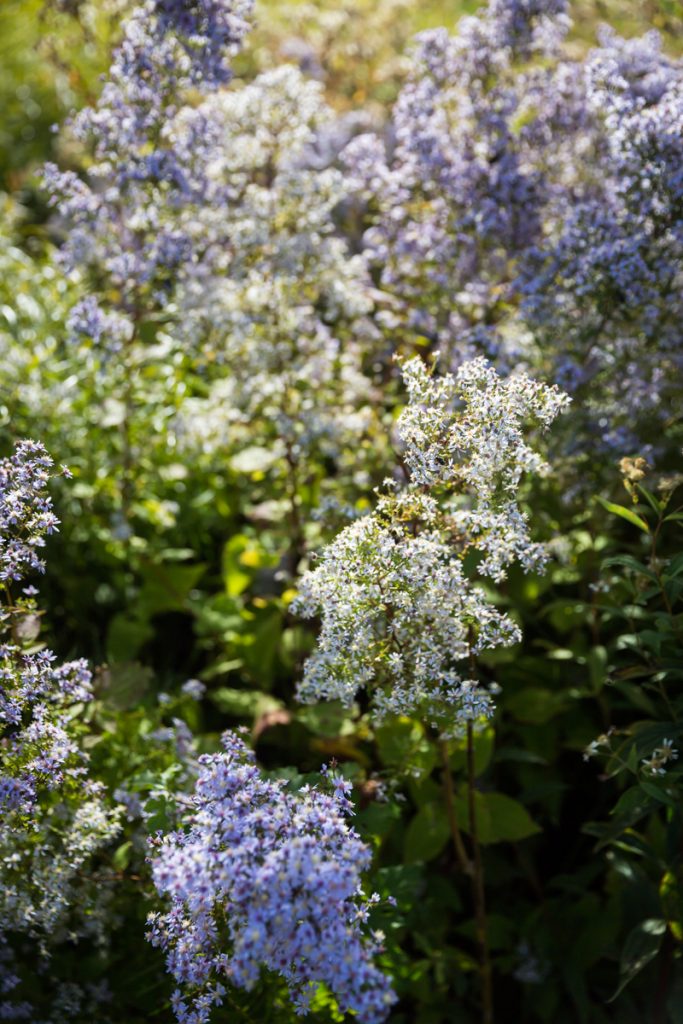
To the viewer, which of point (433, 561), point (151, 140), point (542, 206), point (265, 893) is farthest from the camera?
point (542, 206)

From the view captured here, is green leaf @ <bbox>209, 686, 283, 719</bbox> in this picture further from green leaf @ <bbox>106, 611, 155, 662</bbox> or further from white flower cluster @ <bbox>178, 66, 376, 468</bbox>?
white flower cluster @ <bbox>178, 66, 376, 468</bbox>

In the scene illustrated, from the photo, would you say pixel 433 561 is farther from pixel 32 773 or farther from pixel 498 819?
pixel 498 819

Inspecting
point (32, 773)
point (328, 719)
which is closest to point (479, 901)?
point (328, 719)

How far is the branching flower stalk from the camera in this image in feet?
6.23

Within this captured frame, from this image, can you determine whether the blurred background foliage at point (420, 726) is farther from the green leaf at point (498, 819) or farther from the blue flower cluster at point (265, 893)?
the blue flower cluster at point (265, 893)

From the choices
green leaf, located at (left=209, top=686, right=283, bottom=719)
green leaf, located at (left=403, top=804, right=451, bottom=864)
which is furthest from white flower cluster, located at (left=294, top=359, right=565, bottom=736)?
green leaf, located at (left=209, top=686, right=283, bottom=719)

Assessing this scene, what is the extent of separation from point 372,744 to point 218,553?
1.26 metres

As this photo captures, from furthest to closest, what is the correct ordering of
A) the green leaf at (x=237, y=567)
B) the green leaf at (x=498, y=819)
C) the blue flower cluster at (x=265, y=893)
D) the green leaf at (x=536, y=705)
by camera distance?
the green leaf at (x=237, y=567) → the green leaf at (x=536, y=705) → the green leaf at (x=498, y=819) → the blue flower cluster at (x=265, y=893)

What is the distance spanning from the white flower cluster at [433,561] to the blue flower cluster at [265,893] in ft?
1.02

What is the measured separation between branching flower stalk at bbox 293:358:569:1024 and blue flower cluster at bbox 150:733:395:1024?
1.02ft

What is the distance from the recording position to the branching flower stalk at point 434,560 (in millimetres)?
1900

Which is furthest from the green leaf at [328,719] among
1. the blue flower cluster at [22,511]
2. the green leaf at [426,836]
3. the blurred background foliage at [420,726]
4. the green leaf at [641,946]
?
the blue flower cluster at [22,511]

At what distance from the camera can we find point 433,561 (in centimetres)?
185

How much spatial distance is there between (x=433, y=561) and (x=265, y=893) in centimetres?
71
